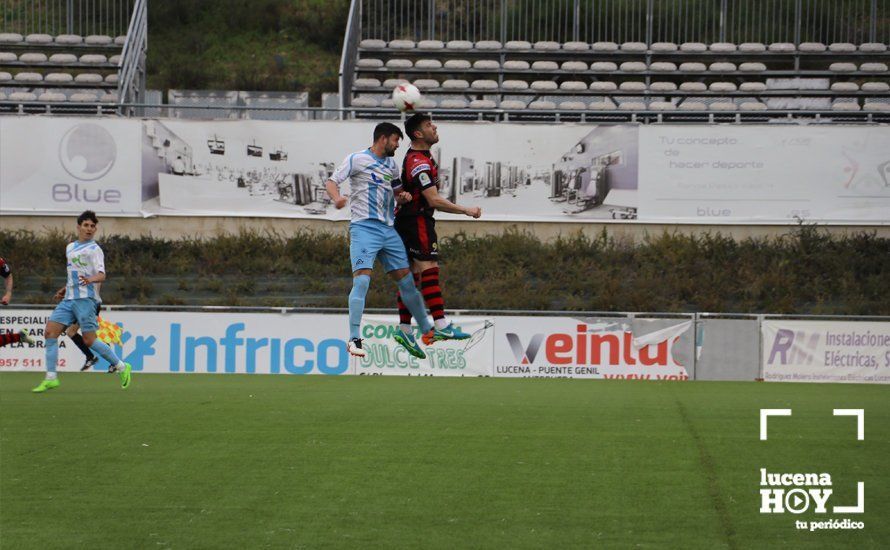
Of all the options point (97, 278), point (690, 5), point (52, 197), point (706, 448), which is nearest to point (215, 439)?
point (706, 448)

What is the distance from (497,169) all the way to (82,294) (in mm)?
17437

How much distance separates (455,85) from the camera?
32.9 metres

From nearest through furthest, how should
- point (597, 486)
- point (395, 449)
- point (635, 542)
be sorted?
point (635, 542)
point (597, 486)
point (395, 449)

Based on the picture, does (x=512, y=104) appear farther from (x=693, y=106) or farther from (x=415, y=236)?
(x=415, y=236)

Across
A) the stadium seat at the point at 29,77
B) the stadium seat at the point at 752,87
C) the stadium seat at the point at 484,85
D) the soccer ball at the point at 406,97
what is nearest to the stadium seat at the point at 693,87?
the stadium seat at the point at 752,87

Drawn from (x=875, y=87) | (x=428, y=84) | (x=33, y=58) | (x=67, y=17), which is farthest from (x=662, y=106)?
(x=67, y=17)

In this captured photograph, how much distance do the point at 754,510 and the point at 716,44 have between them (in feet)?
93.1

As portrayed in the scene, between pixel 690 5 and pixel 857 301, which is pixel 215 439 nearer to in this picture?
pixel 857 301

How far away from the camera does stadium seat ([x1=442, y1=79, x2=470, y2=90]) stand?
107 ft

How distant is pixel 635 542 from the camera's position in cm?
645

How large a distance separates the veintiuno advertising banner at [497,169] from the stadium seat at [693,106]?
113cm

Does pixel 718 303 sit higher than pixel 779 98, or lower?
lower

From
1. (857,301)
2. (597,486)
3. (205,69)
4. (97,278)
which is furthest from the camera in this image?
(205,69)

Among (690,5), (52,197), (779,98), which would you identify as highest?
(690,5)
